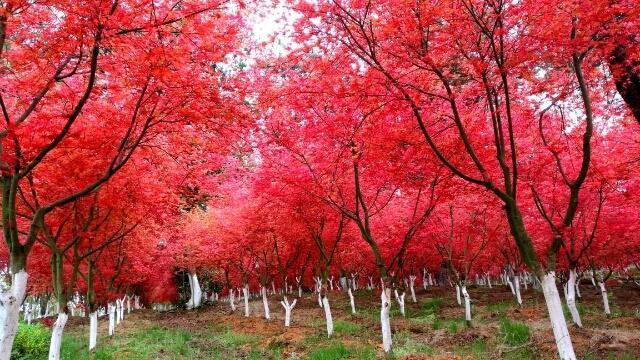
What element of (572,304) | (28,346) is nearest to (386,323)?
(572,304)

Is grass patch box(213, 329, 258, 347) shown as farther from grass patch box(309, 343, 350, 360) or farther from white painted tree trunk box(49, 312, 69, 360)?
white painted tree trunk box(49, 312, 69, 360)

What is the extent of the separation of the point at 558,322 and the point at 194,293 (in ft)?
92.6

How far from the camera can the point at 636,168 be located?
1158cm

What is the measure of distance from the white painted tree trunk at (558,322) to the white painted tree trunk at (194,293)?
27.1 metres

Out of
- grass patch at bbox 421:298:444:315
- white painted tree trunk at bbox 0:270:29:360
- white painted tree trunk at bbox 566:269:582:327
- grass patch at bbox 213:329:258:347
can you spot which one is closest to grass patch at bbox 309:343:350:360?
grass patch at bbox 213:329:258:347

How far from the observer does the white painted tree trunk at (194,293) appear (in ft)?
100

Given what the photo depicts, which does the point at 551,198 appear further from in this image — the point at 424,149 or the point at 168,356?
the point at 168,356

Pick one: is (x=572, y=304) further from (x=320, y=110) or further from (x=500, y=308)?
(x=320, y=110)

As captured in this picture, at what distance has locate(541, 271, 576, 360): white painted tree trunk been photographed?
6.20 m

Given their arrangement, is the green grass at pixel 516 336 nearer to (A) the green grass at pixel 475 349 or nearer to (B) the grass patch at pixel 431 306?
(A) the green grass at pixel 475 349

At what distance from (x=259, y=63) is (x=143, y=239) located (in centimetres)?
1011

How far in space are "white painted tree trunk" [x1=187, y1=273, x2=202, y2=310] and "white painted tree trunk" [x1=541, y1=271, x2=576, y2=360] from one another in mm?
27122

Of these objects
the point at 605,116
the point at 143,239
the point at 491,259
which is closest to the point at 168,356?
the point at 143,239

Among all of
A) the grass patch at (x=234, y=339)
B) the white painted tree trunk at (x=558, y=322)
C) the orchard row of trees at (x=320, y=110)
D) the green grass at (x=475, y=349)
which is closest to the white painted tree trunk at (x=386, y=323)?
the orchard row of trees at (x=320, y=110)
